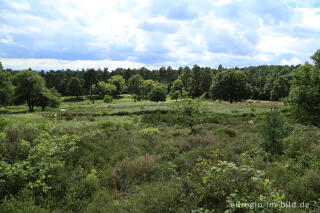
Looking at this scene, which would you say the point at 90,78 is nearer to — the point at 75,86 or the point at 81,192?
the point at 75,86

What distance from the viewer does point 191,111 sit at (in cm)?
1425

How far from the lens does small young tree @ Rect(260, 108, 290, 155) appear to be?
7.70 metres

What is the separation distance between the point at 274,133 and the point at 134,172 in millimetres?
6408

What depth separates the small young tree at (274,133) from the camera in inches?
303

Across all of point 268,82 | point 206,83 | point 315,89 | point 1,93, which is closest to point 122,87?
point 206,83

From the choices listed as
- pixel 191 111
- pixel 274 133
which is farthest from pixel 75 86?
pixel 274 133

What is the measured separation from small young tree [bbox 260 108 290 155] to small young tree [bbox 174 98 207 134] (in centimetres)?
607

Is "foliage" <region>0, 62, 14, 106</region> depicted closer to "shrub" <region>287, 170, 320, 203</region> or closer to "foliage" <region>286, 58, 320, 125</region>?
"shrub" <region>287, 170, 320, 203</region>

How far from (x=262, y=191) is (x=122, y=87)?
105553 millimetres

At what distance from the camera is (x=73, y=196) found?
457cm

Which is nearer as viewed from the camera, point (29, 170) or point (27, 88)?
point (29, 170)

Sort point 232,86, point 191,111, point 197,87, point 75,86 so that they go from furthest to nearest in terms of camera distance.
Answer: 1. point 75,86
2. point 197,87
3. point 232,86
4. point 191,111

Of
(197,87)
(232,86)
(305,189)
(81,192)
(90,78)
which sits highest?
(90,78)

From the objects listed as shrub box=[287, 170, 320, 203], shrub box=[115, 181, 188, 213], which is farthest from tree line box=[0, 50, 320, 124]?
shrub box=[115, 181, 188, 213]
